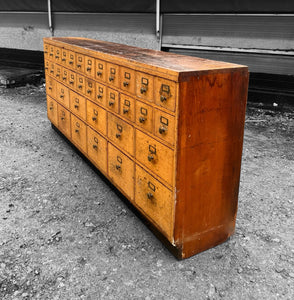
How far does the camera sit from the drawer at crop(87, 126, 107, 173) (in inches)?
136

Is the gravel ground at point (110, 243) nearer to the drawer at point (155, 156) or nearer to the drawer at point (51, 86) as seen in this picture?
the drawer at point (155, 156)

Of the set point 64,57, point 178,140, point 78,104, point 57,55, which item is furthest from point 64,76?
point 178,140

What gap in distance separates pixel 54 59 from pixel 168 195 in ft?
9.65

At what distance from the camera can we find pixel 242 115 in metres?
2.48

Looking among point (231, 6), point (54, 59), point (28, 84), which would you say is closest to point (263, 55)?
point (231, 6)

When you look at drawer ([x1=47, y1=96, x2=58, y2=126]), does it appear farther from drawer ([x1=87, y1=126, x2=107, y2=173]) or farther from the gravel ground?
drawer ([x1=87, y1=126, x2=107, y2=173])

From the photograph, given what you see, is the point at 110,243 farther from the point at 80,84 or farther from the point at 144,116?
the point at 80,84

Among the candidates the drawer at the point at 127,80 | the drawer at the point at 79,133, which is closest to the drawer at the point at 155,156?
the drawer at the point at 127,80

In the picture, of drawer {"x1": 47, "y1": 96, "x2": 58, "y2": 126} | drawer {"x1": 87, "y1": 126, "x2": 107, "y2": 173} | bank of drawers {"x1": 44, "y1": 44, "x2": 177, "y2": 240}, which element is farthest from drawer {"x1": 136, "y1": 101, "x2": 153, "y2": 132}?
drawer {"x1": 47, "y1": 96, "x2": 58, "y2": 126}

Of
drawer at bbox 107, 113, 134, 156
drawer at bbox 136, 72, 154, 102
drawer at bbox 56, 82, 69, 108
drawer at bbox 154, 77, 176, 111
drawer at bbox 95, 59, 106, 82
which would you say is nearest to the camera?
drawer at bbox 154, 77, 176, 111

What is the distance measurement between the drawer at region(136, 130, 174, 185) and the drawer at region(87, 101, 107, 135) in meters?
0.72

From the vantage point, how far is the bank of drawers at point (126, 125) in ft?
7.94

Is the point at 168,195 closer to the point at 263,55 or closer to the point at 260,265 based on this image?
the point at 260,265

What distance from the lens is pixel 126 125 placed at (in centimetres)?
293
